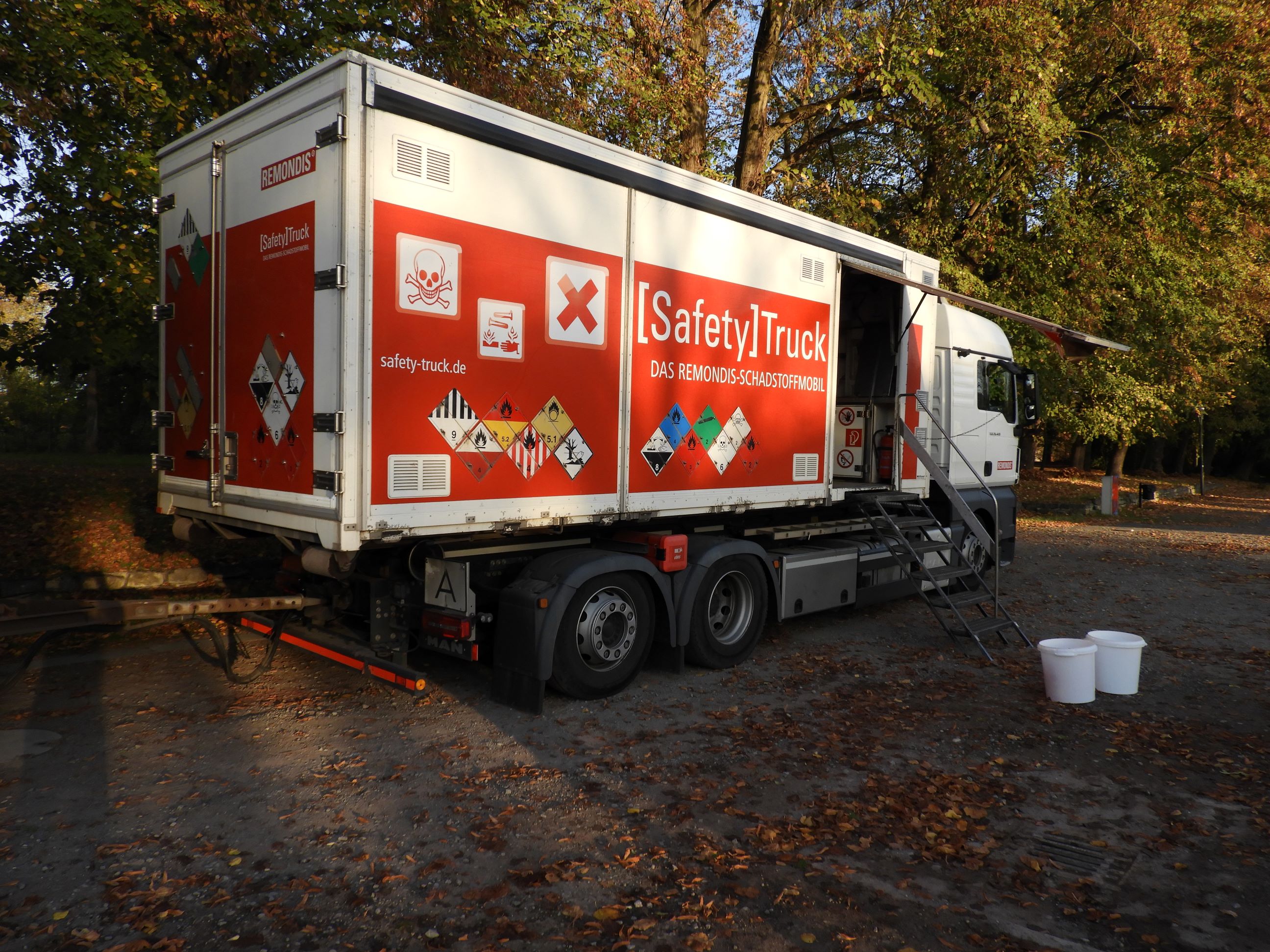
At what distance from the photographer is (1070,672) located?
20.5ft

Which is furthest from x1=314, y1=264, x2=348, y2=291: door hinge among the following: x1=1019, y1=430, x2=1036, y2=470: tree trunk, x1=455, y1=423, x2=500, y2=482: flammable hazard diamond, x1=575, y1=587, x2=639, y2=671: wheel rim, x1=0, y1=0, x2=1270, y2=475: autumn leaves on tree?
x1=1019, y1=430, x2=1036, y2=470: tree trunk

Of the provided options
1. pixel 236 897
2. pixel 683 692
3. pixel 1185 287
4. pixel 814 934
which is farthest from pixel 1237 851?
pixel 1185 287

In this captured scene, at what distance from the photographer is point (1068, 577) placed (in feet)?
39.9

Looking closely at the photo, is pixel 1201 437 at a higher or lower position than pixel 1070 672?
higher

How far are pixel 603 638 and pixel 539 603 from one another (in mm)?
754

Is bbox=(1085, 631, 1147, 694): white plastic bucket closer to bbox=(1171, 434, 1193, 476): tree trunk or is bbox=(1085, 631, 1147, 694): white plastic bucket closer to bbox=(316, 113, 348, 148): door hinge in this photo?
bbox=(316, 113, 348, 148): door hinge

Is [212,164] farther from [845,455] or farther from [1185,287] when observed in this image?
[1185,287]

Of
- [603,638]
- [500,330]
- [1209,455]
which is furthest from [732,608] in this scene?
[1209,455]

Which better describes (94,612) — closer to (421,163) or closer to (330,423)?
(330,423)

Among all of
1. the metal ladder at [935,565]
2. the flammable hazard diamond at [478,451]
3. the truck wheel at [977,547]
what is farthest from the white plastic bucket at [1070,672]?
the flammable hazard diamond at [478,451]

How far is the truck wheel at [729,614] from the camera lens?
685 cm

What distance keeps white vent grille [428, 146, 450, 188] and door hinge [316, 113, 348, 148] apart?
47cm

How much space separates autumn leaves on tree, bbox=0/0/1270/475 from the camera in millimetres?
8773

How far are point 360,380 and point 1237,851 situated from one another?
15.9ft
